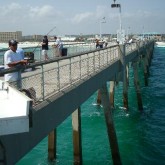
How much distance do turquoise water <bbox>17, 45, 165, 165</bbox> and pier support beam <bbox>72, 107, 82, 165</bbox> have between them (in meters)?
1.14

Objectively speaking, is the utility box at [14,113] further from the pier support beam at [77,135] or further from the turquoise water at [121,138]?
the turquoise water at [121,138]

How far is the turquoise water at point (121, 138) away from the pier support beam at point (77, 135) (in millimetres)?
1139

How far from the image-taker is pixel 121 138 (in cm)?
1644

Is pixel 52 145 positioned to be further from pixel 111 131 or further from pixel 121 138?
pixel 121 138

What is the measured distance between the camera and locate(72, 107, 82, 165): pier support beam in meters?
11.1

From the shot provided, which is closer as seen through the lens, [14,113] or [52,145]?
[14,113]

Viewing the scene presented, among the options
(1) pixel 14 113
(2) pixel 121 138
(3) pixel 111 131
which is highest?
(1) pixel 14 113

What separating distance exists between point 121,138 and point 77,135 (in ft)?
18.8

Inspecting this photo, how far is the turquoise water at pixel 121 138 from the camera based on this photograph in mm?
13602

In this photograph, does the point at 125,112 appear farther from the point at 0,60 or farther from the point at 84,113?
the point at 0,60

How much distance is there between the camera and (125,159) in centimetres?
1359

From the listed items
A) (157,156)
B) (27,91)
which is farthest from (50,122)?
(157,156)

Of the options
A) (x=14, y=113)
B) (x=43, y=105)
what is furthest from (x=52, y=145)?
(x=14, y=113)

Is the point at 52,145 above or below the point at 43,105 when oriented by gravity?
below
